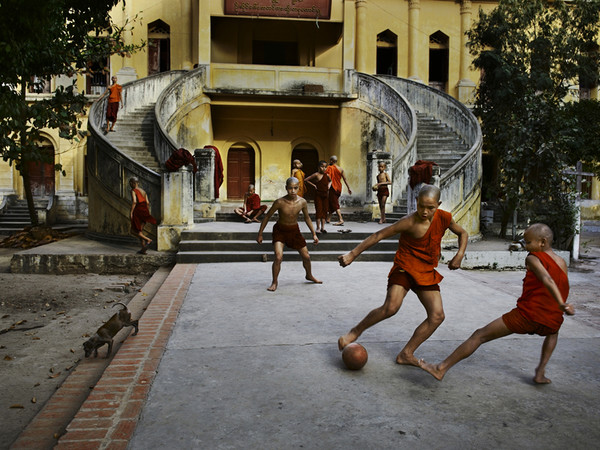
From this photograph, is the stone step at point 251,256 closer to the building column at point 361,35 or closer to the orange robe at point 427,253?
the orange robe at point 427,253

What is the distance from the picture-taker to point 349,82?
805 inches

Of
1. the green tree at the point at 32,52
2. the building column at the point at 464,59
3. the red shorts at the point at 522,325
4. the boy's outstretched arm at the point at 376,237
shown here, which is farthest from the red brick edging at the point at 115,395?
the building column at the point at 464,59

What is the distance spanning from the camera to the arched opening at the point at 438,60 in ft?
84.1

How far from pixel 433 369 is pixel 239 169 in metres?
19.3

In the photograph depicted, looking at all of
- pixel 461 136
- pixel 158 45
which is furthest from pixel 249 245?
pixel 158 45

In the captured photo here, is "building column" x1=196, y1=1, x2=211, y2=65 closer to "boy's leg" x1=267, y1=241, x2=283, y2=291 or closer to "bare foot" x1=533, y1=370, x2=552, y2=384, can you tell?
"boy's leg" x1=267, y1=241, x2=283, y2=291

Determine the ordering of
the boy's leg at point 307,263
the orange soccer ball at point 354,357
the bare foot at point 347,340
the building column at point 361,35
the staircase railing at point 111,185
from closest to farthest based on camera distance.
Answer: the orange soccer ball at point 354,357
the bare foot at point 347,340
the boy's leg at point 307,263
the staircase railing at point 111,185
the building column at point 361,35

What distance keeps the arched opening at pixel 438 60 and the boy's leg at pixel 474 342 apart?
75.3 feet

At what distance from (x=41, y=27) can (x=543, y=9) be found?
55.2 feet

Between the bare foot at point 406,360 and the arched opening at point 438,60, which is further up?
the arched opening at point 438,60

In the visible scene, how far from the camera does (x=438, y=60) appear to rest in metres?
26.2

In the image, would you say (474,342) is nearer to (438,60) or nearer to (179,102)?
(179,102)

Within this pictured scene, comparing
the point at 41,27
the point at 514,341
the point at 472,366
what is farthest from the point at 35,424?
the point at 514,341

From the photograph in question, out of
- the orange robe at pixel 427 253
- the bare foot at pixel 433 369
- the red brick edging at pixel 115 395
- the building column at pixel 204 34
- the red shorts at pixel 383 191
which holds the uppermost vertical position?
the building column at pixel 204 34
